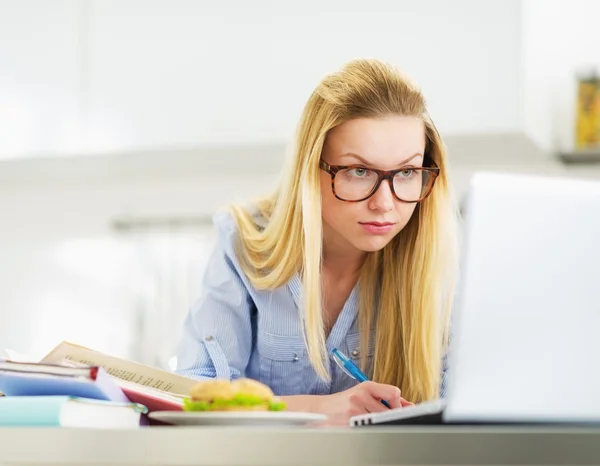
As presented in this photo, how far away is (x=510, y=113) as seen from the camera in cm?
225

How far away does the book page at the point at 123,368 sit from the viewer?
1052 mm

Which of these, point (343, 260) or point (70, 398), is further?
point (343, 260)

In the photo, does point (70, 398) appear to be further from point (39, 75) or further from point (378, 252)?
point (39, 75)

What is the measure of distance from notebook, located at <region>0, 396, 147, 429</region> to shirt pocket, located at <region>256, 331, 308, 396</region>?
89 centimetres

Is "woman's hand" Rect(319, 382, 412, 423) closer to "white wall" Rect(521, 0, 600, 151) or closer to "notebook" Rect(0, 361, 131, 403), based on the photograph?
"notebook" Rect(0, 361, 131, 403)

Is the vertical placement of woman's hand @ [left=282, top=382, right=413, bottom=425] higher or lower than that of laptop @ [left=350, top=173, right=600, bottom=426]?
lower

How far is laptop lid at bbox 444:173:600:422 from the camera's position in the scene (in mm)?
639

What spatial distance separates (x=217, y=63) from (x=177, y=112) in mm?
172

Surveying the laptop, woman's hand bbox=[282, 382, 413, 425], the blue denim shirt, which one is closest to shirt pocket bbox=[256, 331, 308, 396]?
the blue denim shirt

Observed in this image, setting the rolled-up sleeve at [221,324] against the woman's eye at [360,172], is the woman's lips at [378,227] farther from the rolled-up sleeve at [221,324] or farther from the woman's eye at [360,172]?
the rolled-up sleeve at [221,324]

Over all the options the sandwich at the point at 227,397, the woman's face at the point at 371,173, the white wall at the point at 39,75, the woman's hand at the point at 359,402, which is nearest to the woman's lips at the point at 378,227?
the woman's face at the point at 371,173

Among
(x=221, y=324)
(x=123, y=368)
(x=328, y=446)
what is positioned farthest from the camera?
(x=221, y=324)


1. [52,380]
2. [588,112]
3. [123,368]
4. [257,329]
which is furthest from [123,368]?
[588,112]

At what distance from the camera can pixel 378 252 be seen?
→ 169 centimetres
